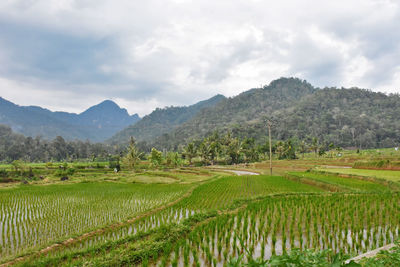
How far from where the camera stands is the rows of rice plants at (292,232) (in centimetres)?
645

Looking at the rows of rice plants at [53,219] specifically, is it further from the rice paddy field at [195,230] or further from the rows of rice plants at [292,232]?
the rows of rice plants at [292,232]

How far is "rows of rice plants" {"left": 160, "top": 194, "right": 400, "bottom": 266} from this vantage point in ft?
21.2

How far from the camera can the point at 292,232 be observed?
7.54 meters

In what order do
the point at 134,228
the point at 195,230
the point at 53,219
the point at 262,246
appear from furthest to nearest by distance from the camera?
the point at 53,219
the point at 134,228
the point at 195,230
the point at 262,246

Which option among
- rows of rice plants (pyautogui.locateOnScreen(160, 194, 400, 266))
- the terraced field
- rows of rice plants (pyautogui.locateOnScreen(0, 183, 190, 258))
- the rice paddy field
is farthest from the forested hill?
rows of rice plants (pyautogui.locateOnScreen(0, 183, 190, 258))

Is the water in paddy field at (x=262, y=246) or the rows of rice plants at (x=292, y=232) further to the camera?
the rows of rice plants at (x=292, y=232)

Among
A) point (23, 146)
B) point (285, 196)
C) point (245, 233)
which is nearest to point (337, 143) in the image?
point (285, 196)

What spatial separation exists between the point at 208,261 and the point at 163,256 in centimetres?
131

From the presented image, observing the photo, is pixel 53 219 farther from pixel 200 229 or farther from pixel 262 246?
pixel 262 246

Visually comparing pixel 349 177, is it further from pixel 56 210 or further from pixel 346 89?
pixel 346 89

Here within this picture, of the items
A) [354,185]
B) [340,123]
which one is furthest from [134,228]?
[340,123]

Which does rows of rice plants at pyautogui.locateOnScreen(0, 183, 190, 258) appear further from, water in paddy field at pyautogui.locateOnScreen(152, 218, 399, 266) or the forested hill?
the forested hill

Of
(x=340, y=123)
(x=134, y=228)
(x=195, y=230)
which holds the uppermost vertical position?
(x=340, y=123)

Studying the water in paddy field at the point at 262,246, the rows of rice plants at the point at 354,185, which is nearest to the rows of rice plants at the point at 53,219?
the water in paddy field at the point at 262,246
